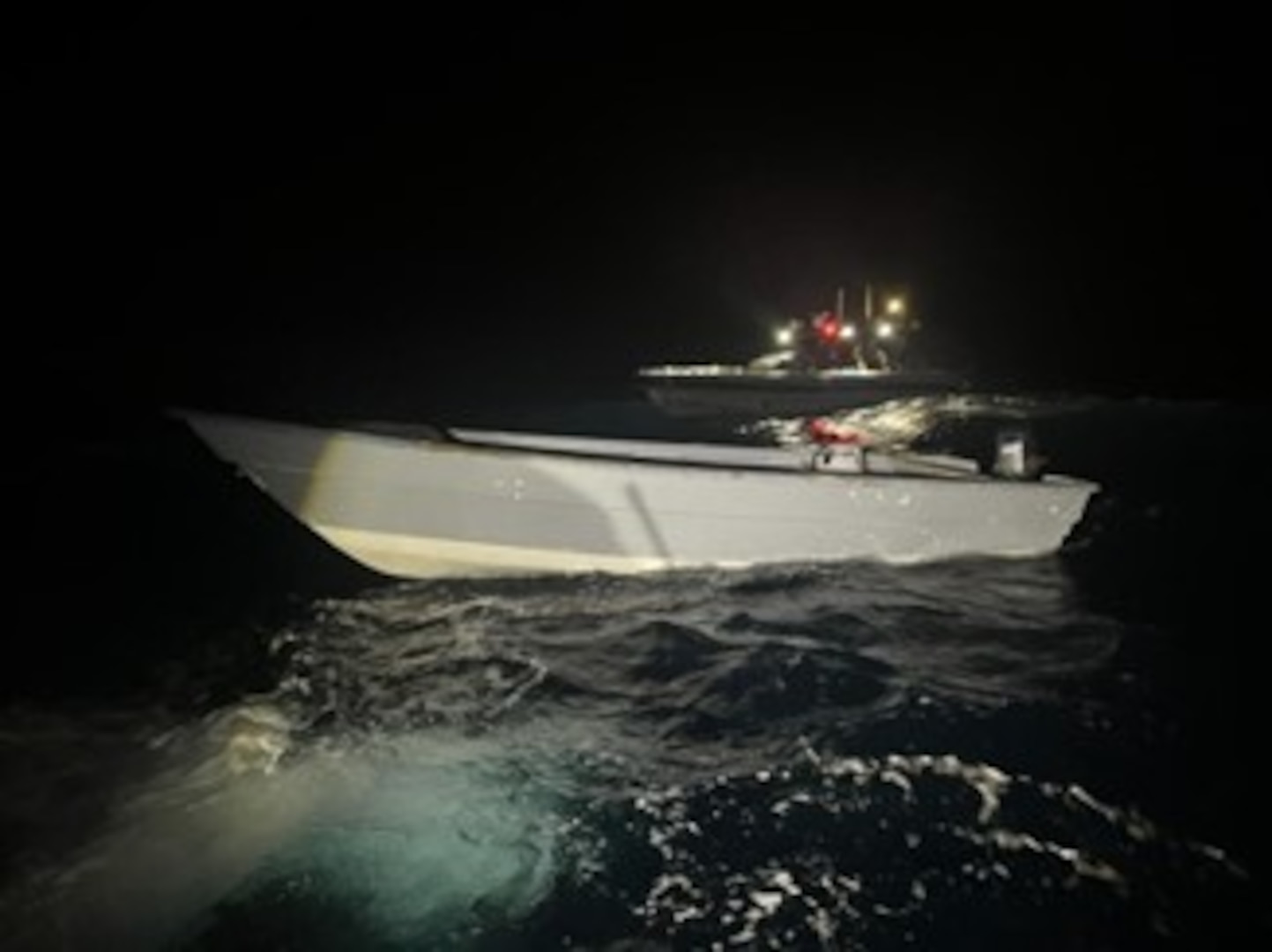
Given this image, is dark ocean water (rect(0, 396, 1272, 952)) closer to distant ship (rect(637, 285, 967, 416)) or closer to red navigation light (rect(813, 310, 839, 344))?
distant ship (rect(637, 285, 967, 416))

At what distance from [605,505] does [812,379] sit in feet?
47.1

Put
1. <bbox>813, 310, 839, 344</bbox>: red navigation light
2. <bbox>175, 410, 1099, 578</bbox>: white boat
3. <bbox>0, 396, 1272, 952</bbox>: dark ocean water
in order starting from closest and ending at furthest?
<bbox>0, 396, 1272, 952</bbox>: dark ocean water
<bbox>175, 410, 1099, 578</bbox>: white boat
<bbox>813, 310, 839, 344</bbox>: red navigation light

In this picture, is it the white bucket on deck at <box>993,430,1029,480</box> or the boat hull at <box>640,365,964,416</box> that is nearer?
the white bucket on deck at <box>993,430,1029,480</box>

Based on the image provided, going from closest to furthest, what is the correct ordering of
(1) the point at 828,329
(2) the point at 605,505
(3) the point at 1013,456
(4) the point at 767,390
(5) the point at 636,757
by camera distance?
1. (5) the point at 636,757
2. (2) the point at 605,505
3. (3) the point at 1013,456
4. (4) the point at 767,390
5. (1) the point at 828,329

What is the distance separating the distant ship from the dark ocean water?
38.8 ft

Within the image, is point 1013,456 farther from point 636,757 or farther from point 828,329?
point 828,329

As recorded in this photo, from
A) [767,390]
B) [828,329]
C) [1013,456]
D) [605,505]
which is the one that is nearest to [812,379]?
[767,390]

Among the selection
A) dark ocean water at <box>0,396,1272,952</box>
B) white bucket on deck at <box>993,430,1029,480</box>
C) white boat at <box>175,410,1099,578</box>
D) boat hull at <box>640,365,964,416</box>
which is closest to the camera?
dark ocean water at <box>0,396,1272,952</box>

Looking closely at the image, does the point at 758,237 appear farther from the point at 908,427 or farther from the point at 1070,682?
the point at 1070,682

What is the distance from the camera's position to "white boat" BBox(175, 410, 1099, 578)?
10.5 m

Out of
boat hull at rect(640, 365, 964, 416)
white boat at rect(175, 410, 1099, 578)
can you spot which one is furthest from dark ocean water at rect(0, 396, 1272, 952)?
boat hull at rect(640, 365, 964, 416)

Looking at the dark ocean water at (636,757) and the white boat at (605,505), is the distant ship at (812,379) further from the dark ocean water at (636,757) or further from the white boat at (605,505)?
the white boat at (605,505)

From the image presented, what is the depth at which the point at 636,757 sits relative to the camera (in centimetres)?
742

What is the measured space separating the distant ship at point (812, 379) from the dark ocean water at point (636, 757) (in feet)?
38.8
